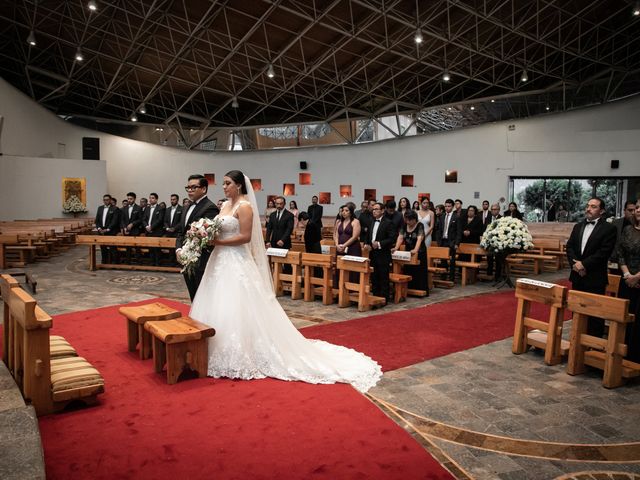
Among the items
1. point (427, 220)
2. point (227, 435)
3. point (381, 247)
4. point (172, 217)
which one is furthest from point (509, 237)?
point (172, 217)

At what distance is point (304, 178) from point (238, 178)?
17.0m

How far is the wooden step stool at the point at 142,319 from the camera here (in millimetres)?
4605

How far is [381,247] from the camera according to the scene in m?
7.79

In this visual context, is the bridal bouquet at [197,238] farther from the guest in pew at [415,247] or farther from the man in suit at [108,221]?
the man in suit at [108,221]

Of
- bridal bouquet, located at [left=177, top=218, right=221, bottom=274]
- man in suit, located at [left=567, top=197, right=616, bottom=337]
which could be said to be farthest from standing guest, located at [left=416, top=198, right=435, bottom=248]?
bridal bouquet, located at [left=177, top=218, right=221, bottom=274]

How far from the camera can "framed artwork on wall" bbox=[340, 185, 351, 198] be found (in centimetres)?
2053

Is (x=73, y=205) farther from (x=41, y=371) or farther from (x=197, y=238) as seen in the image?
(x=41, y=371)

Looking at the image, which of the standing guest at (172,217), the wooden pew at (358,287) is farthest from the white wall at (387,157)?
the wooden pew at (358,287)

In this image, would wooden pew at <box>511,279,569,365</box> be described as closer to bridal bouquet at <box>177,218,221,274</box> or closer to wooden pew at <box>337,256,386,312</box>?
wooden pew at <box>337,256,386,312</box>

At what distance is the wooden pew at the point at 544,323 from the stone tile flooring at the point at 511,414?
5.1 inches

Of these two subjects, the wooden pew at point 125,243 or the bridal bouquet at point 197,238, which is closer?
the bridal bouquet at point 197,238

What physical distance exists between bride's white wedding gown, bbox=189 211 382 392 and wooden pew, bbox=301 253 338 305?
2940mm

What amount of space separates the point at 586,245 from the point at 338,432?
374 centimetres

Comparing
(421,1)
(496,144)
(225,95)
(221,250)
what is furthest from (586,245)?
(225,95)
